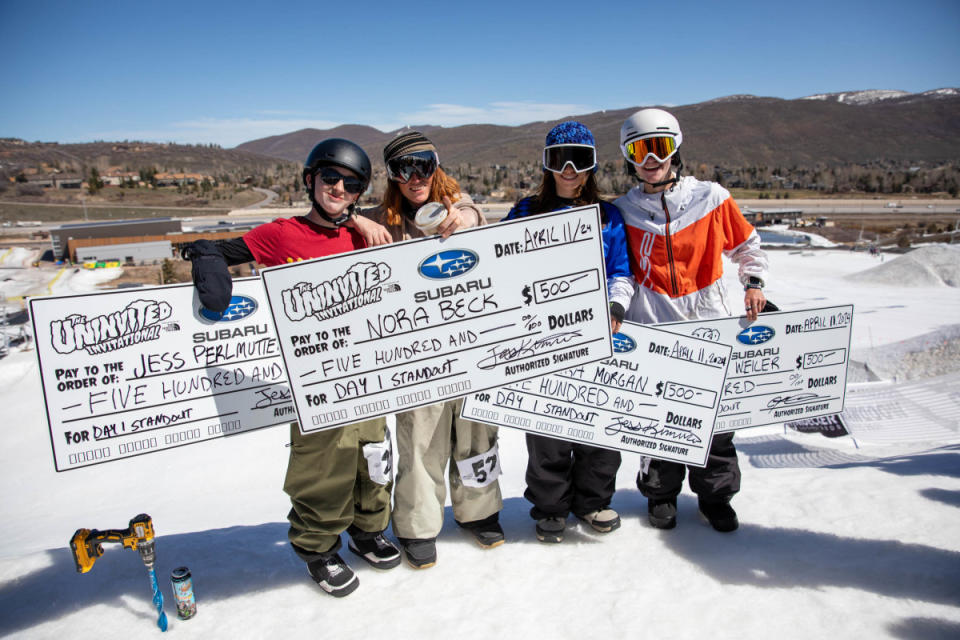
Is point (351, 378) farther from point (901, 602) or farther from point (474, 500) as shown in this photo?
point (901, 602)

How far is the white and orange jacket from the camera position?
9.86ft

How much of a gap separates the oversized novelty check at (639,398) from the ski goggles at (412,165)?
4.09 ft

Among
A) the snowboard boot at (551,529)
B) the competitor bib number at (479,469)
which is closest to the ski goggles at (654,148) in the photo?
the competitor bib number at (479,469)

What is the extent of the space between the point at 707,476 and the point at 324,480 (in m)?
2.29

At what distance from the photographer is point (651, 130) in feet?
9.70

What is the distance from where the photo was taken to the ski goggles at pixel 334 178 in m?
2.65

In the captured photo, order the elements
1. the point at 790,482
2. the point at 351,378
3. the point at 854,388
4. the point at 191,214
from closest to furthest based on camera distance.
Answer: the point at 351,378 < the point at 790,482 < the point at 854,388 < the point at 191,214

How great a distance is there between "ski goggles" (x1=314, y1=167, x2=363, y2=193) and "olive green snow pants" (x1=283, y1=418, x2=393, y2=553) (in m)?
1.23

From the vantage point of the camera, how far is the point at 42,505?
621 centimetres

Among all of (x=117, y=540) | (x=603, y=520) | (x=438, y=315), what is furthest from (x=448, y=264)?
(x=117, y=540)

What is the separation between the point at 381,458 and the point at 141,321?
1.39m

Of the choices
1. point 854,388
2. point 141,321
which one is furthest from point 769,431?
point 141,321
